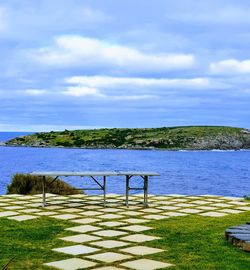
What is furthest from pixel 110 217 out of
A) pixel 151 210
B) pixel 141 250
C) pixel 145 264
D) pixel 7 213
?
pixel 145 264

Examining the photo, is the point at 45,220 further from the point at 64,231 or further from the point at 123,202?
the point at 123,202

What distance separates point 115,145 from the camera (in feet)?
333

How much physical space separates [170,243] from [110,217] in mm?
2035

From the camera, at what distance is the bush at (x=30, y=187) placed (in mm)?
11594

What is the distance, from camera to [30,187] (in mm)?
11695

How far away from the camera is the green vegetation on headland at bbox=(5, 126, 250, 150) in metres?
104

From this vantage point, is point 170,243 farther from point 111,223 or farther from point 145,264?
point 111,223

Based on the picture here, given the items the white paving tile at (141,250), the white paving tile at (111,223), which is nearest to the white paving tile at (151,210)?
the white paving tile at (111,223)

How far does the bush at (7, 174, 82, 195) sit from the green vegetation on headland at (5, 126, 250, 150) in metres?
89.1

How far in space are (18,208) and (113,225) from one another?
8.02 feet

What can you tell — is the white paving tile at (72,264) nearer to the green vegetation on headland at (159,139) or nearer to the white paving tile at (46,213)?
the white paving tile at (46,213)

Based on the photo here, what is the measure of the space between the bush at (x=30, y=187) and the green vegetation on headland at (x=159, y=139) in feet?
292

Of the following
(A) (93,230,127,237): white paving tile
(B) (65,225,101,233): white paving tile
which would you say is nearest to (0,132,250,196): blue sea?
(B) (65,225,101,233): white paving tile

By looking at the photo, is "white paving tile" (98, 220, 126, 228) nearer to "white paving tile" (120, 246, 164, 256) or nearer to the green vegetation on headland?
"white paving tile" (120, 246, 164, 256)
